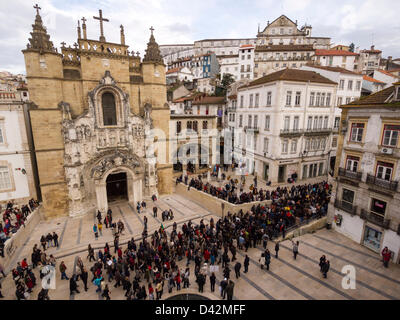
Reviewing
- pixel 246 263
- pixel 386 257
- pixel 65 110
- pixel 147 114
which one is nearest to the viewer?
pixel 246 263

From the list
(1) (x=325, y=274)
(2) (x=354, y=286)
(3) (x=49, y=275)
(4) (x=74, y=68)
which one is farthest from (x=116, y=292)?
(4) (x=74, y=68)

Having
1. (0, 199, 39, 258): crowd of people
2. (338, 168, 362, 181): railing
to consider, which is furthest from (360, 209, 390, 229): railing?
(0, 199, 39, 258): crowd of people

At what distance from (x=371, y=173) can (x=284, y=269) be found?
389 inches

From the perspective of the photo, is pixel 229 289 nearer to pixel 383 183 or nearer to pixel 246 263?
pixel 246 263

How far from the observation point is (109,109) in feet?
73.6

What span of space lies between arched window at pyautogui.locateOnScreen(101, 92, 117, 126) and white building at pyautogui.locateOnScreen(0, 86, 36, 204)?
6.73 meters

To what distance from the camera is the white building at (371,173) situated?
49.2 feet

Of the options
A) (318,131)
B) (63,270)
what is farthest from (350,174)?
(63,270)

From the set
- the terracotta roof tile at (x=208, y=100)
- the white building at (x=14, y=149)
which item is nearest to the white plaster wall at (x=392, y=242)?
the white building at (x=14, y=149)

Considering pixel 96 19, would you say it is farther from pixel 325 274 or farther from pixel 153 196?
pixel 325 274

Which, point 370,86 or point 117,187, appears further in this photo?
point 370,86

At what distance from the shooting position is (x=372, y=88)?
34.2 meters

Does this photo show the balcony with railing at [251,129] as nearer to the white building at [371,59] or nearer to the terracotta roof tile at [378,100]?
the terracotta roof tile at [378,100]

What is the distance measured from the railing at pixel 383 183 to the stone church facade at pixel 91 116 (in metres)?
19.7
